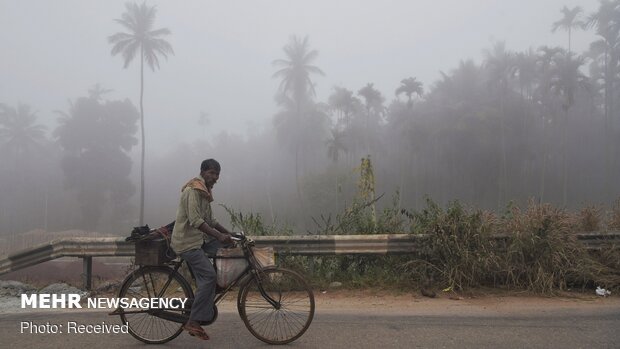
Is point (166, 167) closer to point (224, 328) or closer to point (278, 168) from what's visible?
point (278, 168)

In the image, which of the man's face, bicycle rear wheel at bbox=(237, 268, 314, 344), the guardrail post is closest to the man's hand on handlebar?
bicycle rear wheel at bbox=(237, 268, 314, 344)

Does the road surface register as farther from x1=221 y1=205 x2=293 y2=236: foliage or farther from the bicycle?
x1=221 y1=205 x2=293 y2=236: foliage

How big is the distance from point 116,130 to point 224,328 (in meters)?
55.9

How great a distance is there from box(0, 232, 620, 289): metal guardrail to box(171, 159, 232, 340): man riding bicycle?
246cm

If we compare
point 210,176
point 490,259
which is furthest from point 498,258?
point 210,176

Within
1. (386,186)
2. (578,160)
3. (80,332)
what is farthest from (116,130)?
(578,160)

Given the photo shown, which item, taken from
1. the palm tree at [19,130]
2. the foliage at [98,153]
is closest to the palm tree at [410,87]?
the foliage at [98,153]

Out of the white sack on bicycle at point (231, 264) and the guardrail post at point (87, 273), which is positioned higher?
the white sack on bicycle at point (231, 264)

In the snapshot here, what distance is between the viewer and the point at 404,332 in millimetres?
4645

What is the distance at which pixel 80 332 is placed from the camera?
4.73 m

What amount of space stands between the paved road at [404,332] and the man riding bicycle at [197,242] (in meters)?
0.34

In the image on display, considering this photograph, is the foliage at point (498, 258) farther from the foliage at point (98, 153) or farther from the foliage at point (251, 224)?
the foliage at point (98, 153)

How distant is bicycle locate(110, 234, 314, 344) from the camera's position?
14.2 feet

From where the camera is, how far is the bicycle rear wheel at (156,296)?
14.4 ft
